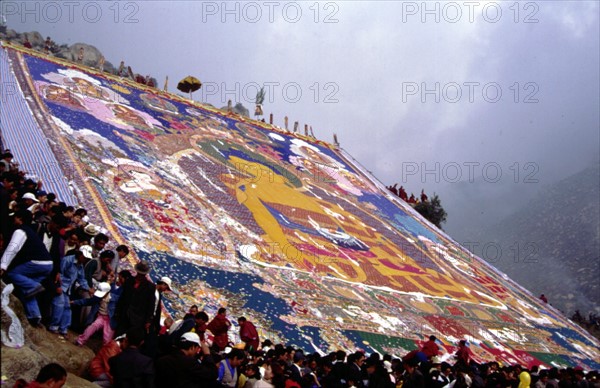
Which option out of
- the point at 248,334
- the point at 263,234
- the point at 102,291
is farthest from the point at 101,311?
the point at 263,234

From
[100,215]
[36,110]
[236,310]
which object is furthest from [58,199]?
[36,110]

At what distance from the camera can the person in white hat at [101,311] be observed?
491 centimetres

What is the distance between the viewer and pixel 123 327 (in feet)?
16.1

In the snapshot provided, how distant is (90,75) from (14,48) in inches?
96.0

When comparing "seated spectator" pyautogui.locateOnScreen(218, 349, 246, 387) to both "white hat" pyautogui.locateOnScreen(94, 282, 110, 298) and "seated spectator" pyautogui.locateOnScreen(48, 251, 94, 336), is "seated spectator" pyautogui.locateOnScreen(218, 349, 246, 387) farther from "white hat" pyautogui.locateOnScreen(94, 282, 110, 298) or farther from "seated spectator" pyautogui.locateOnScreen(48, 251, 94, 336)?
"seated spectator" pyautogui.locateOnScreen(48, 251, 94, 336)

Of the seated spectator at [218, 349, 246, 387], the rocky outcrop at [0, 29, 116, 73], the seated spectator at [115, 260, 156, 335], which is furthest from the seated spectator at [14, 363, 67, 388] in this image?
the rocky outcrop at [0, 29, 116, 73]

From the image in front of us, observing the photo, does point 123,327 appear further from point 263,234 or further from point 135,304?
point 263,234

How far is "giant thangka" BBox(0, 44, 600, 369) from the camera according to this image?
9.60 meters

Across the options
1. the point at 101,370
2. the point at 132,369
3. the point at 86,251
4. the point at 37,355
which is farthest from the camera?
the point at 86,251

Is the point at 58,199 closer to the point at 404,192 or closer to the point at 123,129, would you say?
the point at 123,129

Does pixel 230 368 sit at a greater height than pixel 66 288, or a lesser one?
lesser

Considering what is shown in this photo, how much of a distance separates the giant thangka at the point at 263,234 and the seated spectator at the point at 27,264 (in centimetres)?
369

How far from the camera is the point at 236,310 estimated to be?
8.76 m

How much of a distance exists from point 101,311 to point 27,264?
102 centimetres
